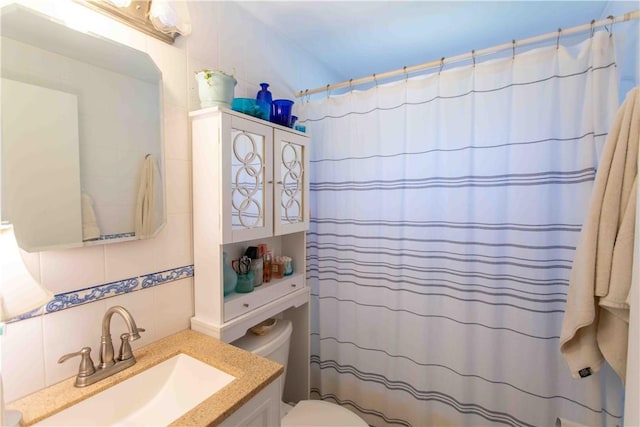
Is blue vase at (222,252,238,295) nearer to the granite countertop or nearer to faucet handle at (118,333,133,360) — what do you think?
the granite countertop

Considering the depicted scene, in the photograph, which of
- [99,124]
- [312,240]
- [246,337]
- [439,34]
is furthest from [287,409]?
[439,34]

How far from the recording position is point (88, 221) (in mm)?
896

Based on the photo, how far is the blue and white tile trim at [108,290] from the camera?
0.84m

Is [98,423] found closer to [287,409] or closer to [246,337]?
[246,337]

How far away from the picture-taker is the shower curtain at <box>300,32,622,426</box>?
1162mm

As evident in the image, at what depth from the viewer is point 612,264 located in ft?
3.09

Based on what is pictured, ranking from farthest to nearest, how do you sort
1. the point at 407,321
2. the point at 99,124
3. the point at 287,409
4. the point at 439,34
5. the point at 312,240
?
the point at 312,240 < the point at 439,34 < the point at 407,321 < the point at 287,409 < the point at 99,124

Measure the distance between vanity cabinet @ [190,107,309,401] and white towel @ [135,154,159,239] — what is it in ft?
0.50

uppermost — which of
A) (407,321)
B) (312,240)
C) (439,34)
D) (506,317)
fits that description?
(439,34)

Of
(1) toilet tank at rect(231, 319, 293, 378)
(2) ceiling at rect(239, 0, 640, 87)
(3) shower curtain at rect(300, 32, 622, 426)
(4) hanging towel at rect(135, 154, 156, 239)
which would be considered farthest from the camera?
(2) ceiling at rect(239, 0, 640, 87)

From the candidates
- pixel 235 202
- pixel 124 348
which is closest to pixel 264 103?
pixel 235 202

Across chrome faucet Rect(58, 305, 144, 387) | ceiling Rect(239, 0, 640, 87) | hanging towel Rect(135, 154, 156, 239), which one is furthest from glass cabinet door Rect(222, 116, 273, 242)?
ceiling Rect(239, 0, 640, 87)

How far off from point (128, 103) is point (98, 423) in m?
1.00

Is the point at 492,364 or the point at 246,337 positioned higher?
the point at 246,337
